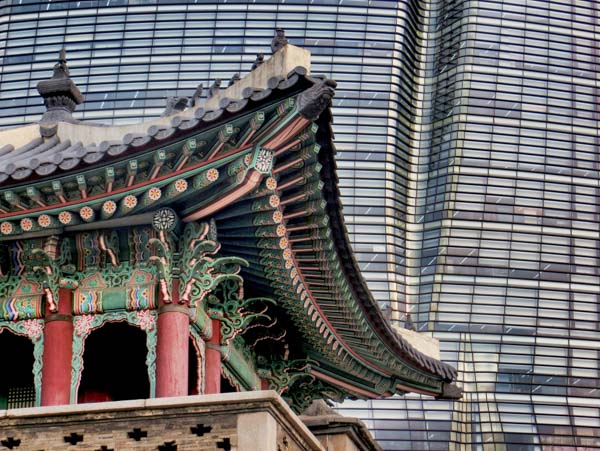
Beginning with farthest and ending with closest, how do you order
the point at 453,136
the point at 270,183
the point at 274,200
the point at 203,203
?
the point at 453,136
the point at 274,200
the point at 203,203
the point at 270,183

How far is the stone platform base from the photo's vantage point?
12.1 meters

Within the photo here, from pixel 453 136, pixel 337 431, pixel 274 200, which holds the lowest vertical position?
pixel 337 431

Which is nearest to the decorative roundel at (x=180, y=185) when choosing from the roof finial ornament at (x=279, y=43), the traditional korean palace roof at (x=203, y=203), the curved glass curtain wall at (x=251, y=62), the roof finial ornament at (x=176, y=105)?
the traditional korean palace roof at (x=203, y=203)

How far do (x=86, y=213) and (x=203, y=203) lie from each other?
1.33 m

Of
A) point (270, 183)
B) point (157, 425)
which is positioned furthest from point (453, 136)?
point (157, 425)

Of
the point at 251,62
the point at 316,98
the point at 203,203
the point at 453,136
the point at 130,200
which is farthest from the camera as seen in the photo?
the point at 251,62

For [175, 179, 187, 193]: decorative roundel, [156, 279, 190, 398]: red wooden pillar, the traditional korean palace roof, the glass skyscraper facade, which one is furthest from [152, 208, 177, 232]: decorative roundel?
the glass skyscraper facade

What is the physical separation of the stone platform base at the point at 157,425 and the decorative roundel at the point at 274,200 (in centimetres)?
414

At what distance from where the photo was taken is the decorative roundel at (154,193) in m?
15.7

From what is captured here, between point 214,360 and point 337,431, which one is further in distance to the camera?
point 214,360

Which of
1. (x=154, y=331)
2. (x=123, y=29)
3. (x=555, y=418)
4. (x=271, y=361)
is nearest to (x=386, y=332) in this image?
(x=271, y=361)

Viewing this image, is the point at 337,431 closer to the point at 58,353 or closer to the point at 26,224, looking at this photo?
the point at 58,353

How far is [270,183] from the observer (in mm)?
15914

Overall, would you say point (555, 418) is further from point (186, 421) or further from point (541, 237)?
point (186, 421)
